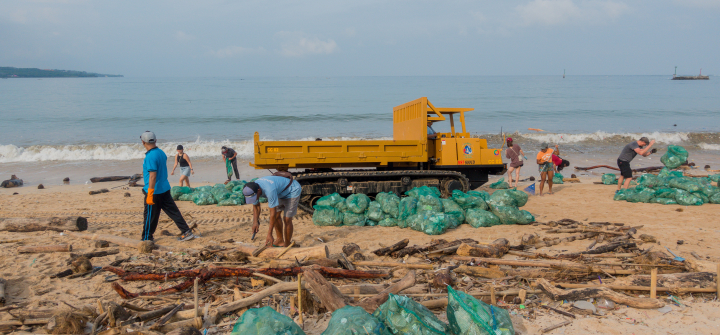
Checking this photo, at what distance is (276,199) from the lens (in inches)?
204

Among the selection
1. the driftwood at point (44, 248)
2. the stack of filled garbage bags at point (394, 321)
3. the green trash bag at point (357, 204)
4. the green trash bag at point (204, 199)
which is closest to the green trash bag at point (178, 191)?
the green trash bag at point (204, 199)

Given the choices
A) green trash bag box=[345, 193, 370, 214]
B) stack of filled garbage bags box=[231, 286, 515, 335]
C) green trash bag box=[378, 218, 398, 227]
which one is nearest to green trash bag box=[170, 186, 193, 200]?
green trash bag box=[345, 193, 370, 214]

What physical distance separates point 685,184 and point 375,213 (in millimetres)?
6673

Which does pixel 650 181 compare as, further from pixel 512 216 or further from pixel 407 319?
pixel 407 319

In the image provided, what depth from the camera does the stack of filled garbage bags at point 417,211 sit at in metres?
6.88

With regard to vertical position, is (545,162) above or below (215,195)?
above

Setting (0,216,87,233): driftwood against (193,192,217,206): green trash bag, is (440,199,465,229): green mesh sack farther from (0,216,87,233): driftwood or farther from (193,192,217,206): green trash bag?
(0,216,87,233): driftwood

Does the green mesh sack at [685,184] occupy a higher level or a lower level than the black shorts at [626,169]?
lower

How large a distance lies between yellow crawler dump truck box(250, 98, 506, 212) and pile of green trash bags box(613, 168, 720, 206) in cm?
279

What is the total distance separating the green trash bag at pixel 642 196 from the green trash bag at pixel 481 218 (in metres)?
3.79

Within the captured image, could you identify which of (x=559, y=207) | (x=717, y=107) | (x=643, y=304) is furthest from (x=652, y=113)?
(x=643, y=304)

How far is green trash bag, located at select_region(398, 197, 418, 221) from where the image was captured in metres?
6.97

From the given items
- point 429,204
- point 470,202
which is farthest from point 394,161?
point 470,202

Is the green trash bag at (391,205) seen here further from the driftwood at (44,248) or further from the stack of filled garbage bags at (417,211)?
the driftwood at (44,248)
